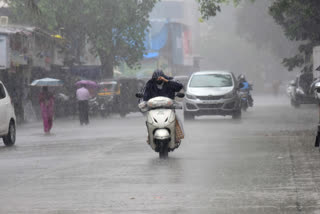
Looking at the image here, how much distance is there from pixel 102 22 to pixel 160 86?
1416 inches

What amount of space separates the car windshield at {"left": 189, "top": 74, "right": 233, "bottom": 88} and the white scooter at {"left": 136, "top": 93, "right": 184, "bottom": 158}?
51.0 feet

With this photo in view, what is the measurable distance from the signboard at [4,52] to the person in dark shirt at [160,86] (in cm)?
2222

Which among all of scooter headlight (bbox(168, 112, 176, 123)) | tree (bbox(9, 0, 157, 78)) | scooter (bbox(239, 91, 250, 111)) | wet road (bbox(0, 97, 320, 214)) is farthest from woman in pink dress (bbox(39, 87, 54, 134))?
tree (bbox(9, 0, 157, 78))

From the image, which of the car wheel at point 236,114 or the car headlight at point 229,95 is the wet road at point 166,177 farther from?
the car wheel at point 236,114

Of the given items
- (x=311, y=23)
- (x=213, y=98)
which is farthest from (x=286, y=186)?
(x=311, y=23)

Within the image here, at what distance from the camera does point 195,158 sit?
14805 millimetres

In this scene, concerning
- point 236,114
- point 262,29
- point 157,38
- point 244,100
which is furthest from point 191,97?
point 157,38

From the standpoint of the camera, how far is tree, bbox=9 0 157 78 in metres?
49.7

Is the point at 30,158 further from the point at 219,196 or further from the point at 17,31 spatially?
the point at 17,31

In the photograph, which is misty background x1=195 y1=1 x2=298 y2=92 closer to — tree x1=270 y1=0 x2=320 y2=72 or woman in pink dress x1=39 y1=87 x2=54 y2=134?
tree x1=270 y1=0 x2=320 y2=72

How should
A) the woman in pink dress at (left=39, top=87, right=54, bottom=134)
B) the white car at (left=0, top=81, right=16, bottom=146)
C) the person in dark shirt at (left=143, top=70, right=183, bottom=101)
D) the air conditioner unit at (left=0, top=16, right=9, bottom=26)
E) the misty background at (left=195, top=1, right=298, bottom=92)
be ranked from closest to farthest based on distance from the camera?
the person in dark shirt at (left=143, top=70, right=183, bottom=101)
the white car at (left=0, top=81, right=16, bottom=146)
the woman in pink dress at (left=39, top=87, right=54, bottom=134)
the air conditioner unit at (left=0, top=16, right=9, bottom=26)
the misty background at (left=195, top=1, right=298, bottom=92)

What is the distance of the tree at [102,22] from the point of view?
49.7 m

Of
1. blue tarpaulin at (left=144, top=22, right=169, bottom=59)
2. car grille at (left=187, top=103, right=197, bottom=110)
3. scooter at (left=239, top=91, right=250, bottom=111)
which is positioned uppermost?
car grille at (left=187, top=103, right=197, bottom=110)

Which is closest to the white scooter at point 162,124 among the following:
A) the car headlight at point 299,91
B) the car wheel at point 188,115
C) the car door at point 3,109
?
the car door at point 3,109
